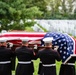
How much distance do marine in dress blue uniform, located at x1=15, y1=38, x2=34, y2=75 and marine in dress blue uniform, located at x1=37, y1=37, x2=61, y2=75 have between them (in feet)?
0.96

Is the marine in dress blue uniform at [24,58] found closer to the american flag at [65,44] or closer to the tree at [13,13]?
the american flag at [65,44]

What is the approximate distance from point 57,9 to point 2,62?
4330 centimetres

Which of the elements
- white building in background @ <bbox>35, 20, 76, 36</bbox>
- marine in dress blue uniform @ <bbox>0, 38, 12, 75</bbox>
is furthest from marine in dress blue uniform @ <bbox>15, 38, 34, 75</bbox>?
white building in background @ <bbox>35, 20, 76, 36</bbox>

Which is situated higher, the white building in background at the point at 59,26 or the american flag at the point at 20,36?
the american flag at the point at 20,36

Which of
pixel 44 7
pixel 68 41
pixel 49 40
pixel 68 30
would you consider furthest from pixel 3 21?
pixel 44 7

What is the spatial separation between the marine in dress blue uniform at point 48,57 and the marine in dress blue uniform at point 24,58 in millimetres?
293

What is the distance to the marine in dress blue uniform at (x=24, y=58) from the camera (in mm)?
8469

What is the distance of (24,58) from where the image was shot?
851 centimetres

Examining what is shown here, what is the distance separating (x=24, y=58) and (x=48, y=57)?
0.61m

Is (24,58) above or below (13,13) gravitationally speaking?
above

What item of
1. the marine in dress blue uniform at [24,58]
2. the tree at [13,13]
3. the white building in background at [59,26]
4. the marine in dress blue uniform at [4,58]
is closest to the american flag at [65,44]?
the marine in dress blue uniform at [24,58]

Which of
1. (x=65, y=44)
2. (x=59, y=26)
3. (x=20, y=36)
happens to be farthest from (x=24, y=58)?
(x=59, y=26)

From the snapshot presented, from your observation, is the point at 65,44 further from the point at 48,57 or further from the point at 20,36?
the point at 48,57

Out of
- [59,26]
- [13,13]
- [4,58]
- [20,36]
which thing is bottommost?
[59,26]
